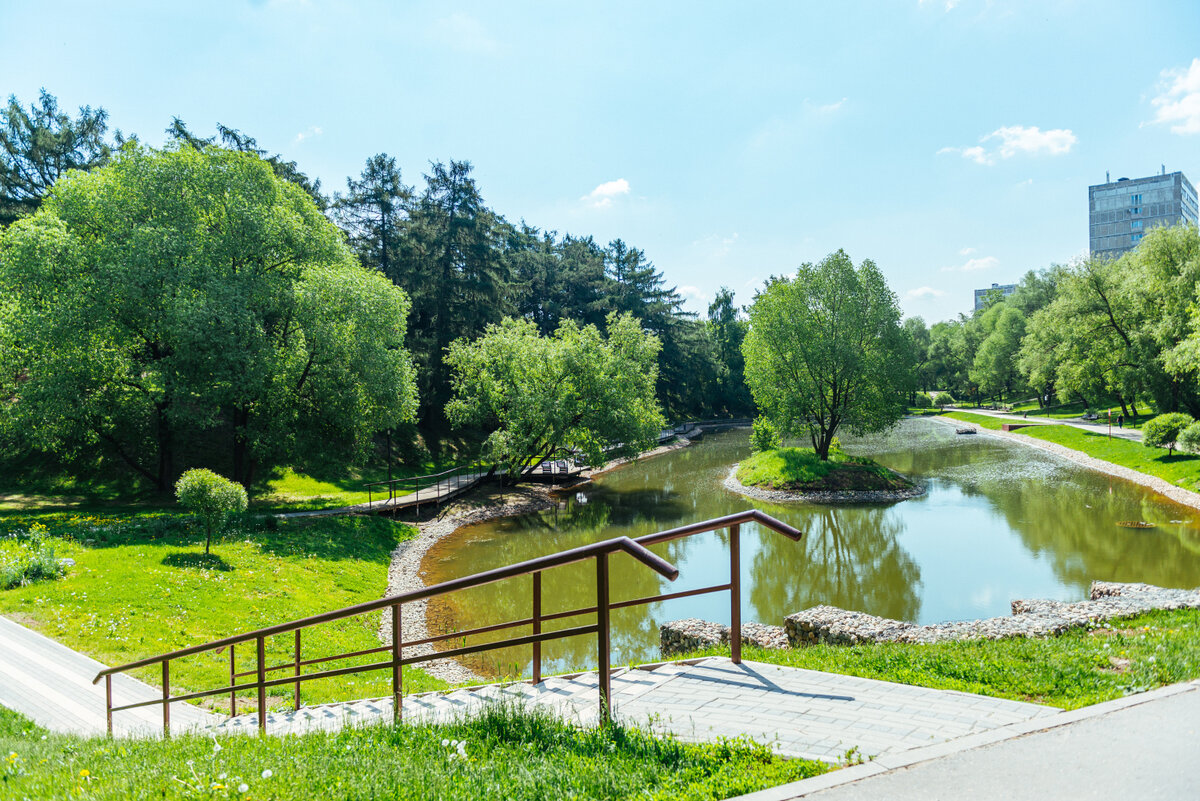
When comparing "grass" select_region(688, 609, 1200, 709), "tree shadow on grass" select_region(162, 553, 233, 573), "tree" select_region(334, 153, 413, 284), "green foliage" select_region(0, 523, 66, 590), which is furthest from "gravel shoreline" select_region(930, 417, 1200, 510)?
"tree" select_region(334, 153, 413, 284)

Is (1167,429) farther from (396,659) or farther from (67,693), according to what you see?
(67,693)

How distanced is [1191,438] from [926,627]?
24.5 metres

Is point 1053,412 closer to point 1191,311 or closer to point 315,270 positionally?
point 1191,311

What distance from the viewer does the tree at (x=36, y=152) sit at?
109ft

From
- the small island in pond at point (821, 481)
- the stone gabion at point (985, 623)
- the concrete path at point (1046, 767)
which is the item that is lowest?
the small island in pond at point (821, 481)

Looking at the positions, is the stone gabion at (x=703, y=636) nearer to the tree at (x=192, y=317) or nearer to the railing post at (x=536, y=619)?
the railing post at (x=536, y=619)

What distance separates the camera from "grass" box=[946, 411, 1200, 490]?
1001 inches

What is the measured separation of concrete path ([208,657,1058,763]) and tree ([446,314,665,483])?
22.8 metres

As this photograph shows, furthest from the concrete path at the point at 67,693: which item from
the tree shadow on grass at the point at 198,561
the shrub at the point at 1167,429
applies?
the shrub at the point at 1167,429

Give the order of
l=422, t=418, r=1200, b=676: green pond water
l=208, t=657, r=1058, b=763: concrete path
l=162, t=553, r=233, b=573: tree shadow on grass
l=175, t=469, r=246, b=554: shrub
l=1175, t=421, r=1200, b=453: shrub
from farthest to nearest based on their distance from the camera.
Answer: l=1175, t=421, r=1200, b=453: shrub, l=175, t=469, r=246, b=554: shrub, l=162, t=553, r=233, b=573: tree shadow on grass, l=422, t=418, r=1200, b=676: green pond water, l=208, t=657, r=1058, b=763: concrete path

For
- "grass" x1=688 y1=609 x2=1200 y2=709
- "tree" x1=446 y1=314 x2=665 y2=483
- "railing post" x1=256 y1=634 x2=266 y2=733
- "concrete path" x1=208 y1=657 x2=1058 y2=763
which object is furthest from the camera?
"tree" x1=446 y1=314 x2=665 y2=483

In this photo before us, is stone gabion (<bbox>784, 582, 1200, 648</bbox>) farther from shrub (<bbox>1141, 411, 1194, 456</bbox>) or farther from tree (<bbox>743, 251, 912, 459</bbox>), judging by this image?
shrub (<bbox>1141, 411, 1194, 456</bbox>)

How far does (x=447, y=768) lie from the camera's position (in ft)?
12.0

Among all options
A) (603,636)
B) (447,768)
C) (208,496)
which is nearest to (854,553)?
(603,636)
